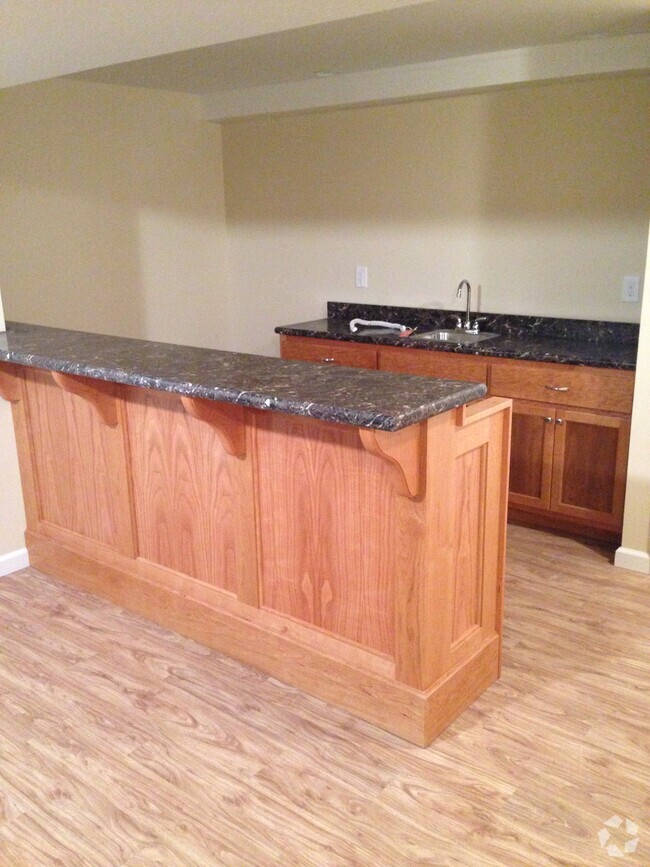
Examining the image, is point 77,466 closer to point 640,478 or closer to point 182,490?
point 182,490

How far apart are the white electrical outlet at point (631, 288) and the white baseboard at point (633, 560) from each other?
1159 millimetres

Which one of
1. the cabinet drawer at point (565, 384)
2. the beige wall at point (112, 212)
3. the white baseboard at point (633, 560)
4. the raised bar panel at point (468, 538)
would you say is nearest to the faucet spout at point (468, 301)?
the cabinet drawer at point (565, 384)

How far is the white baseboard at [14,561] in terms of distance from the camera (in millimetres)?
3236

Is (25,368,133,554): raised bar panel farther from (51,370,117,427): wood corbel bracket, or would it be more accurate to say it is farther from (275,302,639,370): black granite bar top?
(275,302,639,370): black granite bar top

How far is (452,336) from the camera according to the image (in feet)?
13.7

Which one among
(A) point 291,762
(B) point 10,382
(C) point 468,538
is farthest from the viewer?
(B) point 10,382

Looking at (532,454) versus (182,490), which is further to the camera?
(532,454)

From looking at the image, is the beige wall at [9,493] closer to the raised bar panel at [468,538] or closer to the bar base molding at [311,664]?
the bar base molding at [311,664]

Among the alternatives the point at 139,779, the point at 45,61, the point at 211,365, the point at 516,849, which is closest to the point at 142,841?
the point at 139,779

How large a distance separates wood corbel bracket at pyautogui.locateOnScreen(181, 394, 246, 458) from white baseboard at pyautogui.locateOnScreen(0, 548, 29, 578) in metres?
1.37

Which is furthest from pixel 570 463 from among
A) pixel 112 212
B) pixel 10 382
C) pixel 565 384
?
pixel 112 212

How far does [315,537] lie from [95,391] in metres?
0.96

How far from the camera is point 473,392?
205 centimetres

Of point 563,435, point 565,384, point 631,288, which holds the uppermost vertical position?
point 631,288
